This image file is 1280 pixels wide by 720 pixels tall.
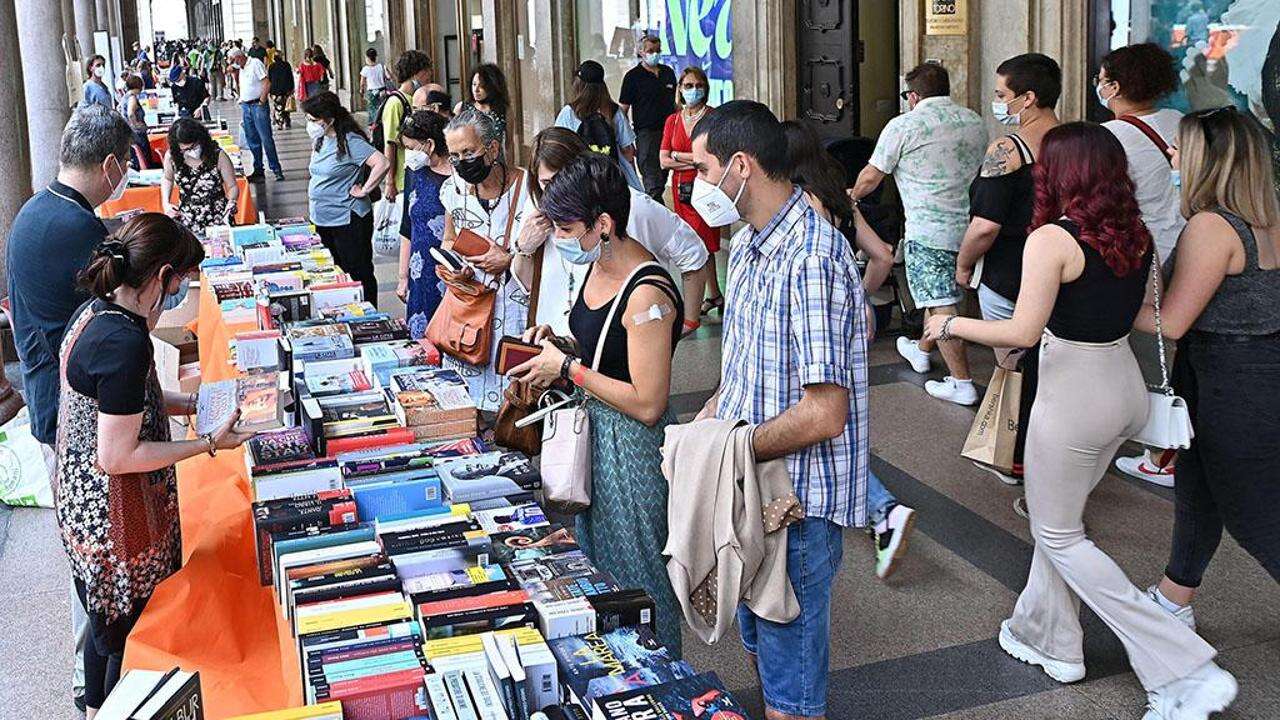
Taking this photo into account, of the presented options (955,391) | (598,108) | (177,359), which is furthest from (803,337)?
(598,108)

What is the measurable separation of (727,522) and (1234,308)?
1929 millimetres

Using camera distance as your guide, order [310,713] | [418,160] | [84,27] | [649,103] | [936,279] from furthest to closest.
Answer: [84,27] < [649,103] < [936,279] < [418,160] < [310,713]

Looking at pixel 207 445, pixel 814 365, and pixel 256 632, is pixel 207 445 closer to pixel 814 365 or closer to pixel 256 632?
pixel 256 632

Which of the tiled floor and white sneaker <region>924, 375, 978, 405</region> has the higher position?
white sneaker <region>924, 375, 978, 405</region>

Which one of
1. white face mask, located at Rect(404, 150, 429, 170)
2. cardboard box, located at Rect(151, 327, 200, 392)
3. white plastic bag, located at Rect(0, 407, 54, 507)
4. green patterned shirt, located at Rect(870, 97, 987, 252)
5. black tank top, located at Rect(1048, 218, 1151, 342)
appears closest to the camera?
black tank top, located at Rect(1048, 218, 1151, 342)

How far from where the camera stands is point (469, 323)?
4.95 m

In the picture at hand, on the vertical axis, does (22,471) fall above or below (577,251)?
below

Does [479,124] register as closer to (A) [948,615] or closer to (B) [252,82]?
(A) [948,615]

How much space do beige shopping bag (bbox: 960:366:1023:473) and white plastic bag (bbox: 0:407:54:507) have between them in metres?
4.00

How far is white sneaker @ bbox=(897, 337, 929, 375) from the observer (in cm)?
765

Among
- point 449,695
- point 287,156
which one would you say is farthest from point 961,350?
point 287,156

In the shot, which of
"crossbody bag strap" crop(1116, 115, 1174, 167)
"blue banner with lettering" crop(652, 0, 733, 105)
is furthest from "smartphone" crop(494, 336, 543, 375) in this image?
"blue banner with lettering" crop(652, 0, 733, 105)

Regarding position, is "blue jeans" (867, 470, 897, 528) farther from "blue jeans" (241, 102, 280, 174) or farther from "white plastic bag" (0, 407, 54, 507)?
"blue jeans" (241, 102, 280, 174)

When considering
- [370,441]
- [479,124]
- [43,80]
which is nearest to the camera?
[370,441]
